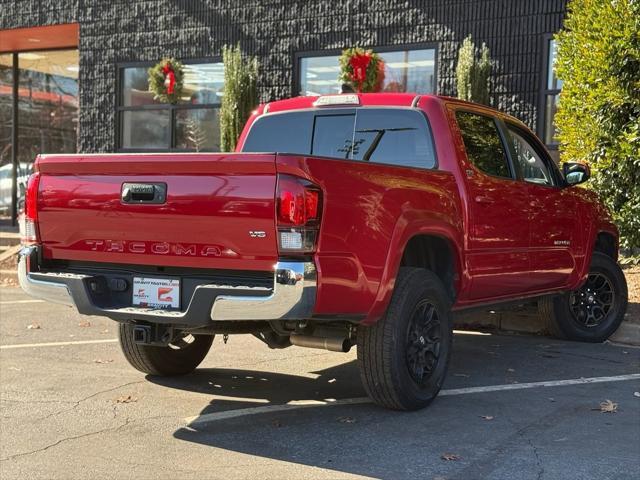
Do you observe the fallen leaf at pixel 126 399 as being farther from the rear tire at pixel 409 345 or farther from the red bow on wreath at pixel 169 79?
the red bow on wreath at pixel 169 79

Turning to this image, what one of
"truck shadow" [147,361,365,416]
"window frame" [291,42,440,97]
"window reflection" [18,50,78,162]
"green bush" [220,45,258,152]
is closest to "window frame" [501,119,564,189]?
"truck shadow" [147,361,365,416]

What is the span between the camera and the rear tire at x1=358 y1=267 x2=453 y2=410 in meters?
4.88

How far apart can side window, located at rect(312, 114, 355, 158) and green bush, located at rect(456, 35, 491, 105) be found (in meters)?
6.28

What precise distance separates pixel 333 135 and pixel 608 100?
428 cm

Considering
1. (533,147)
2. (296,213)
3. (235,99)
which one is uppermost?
(235,99)

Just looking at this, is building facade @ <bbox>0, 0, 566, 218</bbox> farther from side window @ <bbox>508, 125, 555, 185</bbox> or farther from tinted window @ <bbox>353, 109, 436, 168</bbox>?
tinted window @ <bbox>353, 109, 436, 168</bbox>

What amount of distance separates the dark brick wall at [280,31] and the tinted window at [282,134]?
6.60m

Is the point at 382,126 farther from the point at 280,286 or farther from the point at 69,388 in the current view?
the point at 69,388

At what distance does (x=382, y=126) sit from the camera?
5.95 meters

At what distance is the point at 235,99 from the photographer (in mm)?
Answer: 13836

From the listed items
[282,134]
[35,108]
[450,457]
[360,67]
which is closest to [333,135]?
[282,134]

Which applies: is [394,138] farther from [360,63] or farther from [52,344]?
[360,63]

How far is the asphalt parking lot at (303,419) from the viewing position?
4117mm

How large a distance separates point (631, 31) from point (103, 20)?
1028 cm
